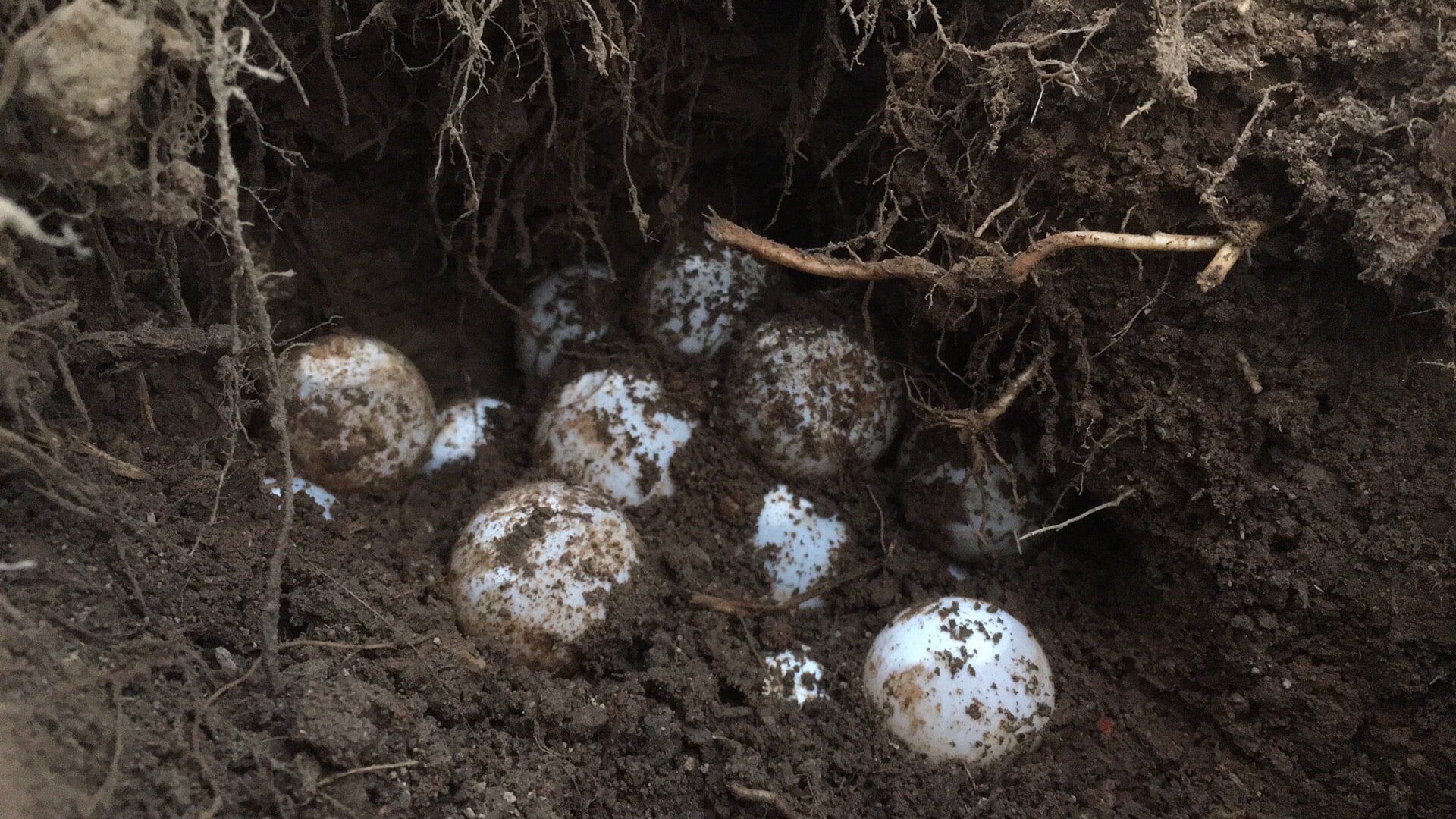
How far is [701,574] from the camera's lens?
2.12 m

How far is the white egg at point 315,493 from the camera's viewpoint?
195 centimetres

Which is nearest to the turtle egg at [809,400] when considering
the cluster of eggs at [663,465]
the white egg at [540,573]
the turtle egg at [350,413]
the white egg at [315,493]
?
the cluster of eggs at [663,465]

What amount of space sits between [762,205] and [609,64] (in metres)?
0.65

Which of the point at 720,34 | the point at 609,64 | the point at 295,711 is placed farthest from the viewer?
the point at 720,34

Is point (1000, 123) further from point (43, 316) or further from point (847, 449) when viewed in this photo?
point (43, 316)

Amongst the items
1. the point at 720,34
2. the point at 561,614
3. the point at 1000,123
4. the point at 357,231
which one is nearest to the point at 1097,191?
the point at 1000,123

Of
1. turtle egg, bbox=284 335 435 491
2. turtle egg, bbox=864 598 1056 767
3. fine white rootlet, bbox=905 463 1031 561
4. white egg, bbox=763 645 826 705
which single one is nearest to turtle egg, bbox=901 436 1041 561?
fine white rootlet, bbox=905 463 1031 561

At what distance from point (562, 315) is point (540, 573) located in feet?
2.70

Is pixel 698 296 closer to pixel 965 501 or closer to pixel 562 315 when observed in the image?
pixel 562 315

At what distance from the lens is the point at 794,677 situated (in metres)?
1.99

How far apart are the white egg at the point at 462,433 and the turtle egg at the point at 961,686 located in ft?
3.46

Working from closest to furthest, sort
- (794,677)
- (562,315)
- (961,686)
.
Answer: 1. (961,686)
2. (794,677)
3. (562,315)

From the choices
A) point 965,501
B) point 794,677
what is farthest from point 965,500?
point 794,677

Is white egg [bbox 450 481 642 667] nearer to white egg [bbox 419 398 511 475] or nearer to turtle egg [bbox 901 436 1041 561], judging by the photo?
white egg [bbox 419 398 511 475]
